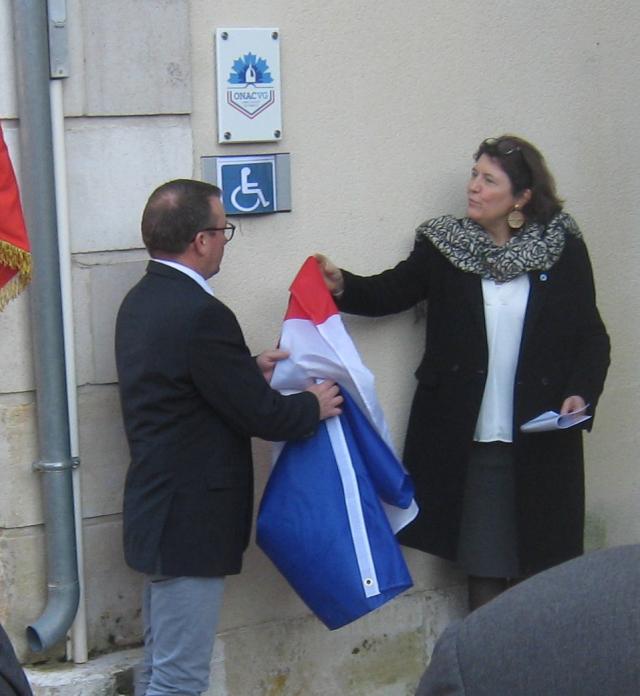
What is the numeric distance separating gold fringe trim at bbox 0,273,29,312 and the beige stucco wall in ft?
0.71

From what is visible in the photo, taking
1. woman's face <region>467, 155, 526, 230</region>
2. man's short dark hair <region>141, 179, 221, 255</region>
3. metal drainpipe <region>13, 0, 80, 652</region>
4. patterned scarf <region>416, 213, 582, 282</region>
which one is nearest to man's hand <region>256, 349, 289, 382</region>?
man's short dark hair <region>141, 179, 221, 255</region>

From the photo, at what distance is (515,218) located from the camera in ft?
13.9

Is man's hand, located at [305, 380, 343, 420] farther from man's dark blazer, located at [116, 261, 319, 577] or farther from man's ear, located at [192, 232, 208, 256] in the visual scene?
man's ear, located at [192, 232, 208, 256]

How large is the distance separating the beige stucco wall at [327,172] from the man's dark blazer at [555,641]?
8.07 ft

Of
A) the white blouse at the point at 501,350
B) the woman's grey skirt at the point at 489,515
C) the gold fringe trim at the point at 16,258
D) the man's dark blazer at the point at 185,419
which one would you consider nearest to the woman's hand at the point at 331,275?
the white blouse at the point at 501,350

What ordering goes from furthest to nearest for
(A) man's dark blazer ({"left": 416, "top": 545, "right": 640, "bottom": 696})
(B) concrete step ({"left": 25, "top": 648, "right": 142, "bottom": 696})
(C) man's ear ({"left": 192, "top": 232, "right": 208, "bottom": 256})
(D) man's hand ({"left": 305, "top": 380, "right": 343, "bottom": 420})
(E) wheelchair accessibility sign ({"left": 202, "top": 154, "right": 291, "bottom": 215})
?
(E) wheelchair accessibility sign ({"left": 202, "top": 154, "right": 291, "bottom": 215}) → (B) concrete step ({"left": 25, "top": 648, "right": 142, "bottom": 696}) → (D) man's hand ({"left": 305, "top": 380, "right": 343, "bottom": 420}) → (C) man's ear ({"left": 192, "top": 232, "right": 208, "bottom": 256}) → (A) man's dark blazer ({"left": 416, "top": 545, "right": 640, "bottom": 696})

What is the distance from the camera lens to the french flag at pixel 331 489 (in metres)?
3.85

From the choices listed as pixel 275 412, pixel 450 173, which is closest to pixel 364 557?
pixel 275 412

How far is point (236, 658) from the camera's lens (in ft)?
14.1

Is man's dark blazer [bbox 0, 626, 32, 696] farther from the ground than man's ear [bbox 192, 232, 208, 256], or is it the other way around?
man's ear [bbox 192, 232, 208, 256]

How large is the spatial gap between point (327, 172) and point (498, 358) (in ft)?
2.57

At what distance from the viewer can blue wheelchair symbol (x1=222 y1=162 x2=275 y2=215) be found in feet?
13.4

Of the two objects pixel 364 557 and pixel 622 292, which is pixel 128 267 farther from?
pixel 622 292

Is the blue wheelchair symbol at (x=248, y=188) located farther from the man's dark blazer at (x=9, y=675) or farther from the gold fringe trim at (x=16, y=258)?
the man's dark blazer at (x=9, y=675)
